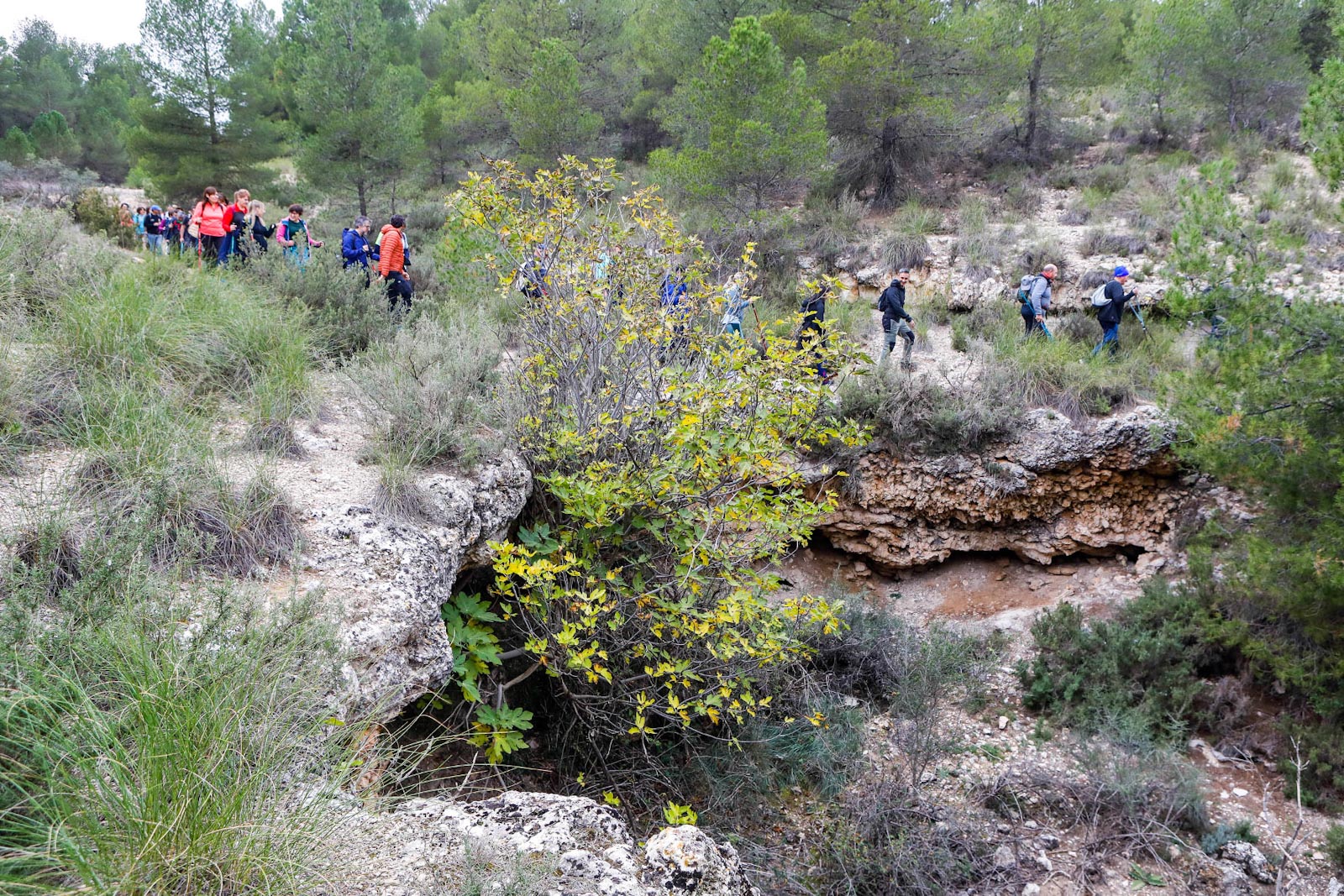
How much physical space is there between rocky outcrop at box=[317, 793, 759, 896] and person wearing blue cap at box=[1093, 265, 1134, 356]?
9.23 metres

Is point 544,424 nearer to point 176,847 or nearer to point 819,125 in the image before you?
point 176,847

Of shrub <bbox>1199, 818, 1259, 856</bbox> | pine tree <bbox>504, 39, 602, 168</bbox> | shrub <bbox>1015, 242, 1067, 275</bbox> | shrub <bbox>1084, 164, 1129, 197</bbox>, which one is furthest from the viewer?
shrub <bbox>1084, 164, 1129, 197</bbox>

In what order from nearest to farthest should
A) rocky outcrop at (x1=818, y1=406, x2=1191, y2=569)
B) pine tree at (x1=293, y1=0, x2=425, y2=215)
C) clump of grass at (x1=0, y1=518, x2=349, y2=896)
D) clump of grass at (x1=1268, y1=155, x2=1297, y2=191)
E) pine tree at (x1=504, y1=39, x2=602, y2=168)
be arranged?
1. clump of grass at (x1=0, y1=518, x2=349, y2=896)
2. rocky outcrop at (x1=818, y1=406, x2=1191, y2=569)
3. clump of grass at (x1=1268, y1=155, x2=1297, y2=191)
4. pine tree at (x1=504, y1=39, x2=602, y2=168)
5. pine tree at (x1=293, y1=0, x2=425, y2=215)

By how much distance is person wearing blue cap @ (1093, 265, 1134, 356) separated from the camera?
9.77 meters

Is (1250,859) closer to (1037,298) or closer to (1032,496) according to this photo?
(1032,496)

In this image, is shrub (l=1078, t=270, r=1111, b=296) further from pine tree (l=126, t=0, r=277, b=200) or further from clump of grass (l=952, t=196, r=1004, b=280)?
pine tree (l=126, t=0, r=277, b=200)

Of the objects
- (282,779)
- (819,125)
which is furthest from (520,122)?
(282,779)

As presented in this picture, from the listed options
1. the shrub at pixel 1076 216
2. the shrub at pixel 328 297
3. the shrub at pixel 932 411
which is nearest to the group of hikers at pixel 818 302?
the shrub at pixel 932 411

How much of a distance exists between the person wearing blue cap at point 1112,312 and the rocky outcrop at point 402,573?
8.50 meters

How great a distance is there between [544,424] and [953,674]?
4.43 metres

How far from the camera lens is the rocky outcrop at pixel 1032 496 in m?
8.73

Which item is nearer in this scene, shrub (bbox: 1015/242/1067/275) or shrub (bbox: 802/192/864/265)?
shrub (bbox: 1015/242/1067/275)

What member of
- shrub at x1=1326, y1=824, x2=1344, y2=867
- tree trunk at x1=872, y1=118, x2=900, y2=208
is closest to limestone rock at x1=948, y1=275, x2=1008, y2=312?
tree trunk at x1=872, y1=118, x2=900, y2=208

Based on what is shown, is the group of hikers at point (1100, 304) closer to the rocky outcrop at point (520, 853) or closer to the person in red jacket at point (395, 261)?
the person in red jacket at point (395, 261)
